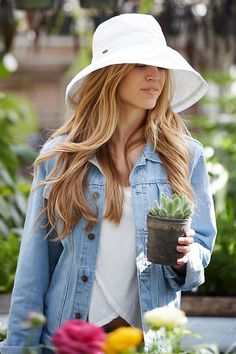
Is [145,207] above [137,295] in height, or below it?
above

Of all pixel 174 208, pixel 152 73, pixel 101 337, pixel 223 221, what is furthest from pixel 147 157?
pixel 223 221

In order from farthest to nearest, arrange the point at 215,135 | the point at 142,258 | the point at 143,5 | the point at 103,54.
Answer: the point at 215,135
the point at 143,5
the point at 103,54
the point at 142,258

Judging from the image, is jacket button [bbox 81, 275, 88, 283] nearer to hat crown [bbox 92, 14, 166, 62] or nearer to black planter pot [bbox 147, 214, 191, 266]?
black planter pot [bbox 147, 214, 191, 266]

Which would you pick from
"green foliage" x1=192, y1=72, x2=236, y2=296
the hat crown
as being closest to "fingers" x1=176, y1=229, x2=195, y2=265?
the hat crown

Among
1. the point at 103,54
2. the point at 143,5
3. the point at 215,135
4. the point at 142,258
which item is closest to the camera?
the point at 142,258

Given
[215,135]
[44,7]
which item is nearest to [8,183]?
[44,7]

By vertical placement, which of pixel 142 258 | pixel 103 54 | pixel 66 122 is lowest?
pixel 142 258

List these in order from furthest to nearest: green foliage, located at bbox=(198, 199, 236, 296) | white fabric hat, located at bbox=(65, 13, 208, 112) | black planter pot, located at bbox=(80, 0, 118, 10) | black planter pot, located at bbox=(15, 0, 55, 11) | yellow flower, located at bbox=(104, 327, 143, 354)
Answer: black planter pot, located at bbox=(15, 0, 55, 11) → black planter pot, located at bbox=(80, 0, 118, 10) → green foliage, located at bbox=(198, 199, 236, 296) → white fabric hat, located at bbox=(65, 13, 208, 112) → yellow flower, located at bbox=(104, 327, 143, 354)

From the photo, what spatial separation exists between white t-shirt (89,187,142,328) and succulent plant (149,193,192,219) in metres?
Answer: 0.24

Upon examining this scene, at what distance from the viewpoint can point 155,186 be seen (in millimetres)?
3697

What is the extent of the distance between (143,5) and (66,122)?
404 centimetres

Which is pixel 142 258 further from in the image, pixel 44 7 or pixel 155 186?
pixel 44 7

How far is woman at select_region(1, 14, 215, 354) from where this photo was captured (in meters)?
3.58

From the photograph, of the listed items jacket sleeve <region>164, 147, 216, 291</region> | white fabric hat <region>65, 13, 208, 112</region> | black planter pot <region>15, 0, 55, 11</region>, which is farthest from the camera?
black planter pot <region>15, 0, 55, 11</region>
